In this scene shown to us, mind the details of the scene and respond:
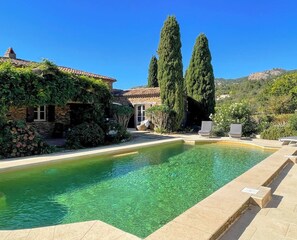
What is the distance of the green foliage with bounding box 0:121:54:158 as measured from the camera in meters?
9.23

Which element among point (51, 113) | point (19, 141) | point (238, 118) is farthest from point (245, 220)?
point (238, 118)

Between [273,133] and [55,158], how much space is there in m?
13.3

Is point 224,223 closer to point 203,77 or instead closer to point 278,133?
point 278,133

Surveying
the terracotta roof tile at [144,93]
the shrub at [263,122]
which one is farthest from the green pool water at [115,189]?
the terracotta roof tile at [144,93]

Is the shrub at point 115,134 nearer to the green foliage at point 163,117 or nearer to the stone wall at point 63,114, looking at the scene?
the stone wall at point 63,114

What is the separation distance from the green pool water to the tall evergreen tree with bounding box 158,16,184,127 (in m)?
9.29

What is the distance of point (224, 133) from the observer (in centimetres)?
1698

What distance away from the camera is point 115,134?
13.7 meters

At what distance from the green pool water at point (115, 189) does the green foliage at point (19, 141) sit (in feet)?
7.47

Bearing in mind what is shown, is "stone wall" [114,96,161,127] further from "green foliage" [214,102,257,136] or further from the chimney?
the chimney

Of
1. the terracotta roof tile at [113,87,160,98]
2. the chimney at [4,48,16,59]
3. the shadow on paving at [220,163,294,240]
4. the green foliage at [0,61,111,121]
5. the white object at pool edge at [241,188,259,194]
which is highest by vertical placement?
the chimney at [4,48,16,59]

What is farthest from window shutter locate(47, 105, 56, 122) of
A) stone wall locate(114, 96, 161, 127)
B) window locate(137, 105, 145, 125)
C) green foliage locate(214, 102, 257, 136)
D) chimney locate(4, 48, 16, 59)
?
green foliage locate(214, 102, 257, 136)

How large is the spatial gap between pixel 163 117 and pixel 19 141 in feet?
36.9

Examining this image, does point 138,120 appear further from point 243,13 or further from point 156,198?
point 156,198
